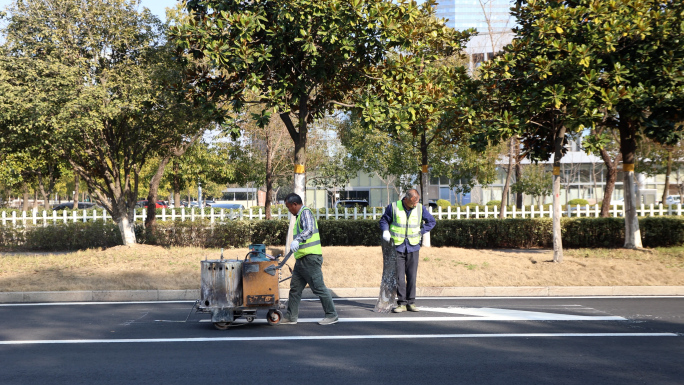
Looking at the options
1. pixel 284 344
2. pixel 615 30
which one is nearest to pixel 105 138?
pixel 284 344

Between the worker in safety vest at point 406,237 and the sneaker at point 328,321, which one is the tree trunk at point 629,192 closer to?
the worker in safety vest at point 406,237

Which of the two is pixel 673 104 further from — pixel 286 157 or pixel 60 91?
pixel 286 157

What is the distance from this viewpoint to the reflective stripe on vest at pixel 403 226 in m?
8.52

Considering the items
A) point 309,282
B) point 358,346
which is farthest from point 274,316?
point 358,346

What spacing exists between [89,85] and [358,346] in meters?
10.4

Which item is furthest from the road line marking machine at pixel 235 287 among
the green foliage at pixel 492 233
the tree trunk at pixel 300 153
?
the green foliage at pixel 492 233

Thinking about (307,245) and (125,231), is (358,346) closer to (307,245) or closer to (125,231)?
(307,245)

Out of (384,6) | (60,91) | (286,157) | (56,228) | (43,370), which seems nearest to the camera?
(43,370)

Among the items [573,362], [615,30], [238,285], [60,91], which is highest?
[615,30]

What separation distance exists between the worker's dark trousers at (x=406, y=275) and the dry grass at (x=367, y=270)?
90.5 inches

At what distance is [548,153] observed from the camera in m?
14.9

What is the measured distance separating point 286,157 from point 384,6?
18438 millimetres

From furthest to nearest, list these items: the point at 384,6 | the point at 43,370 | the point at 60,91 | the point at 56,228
A: the point at 56,228, the point at 60,91, the point at 384,6, the point at 43,370

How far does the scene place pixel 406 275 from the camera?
8.62 m
